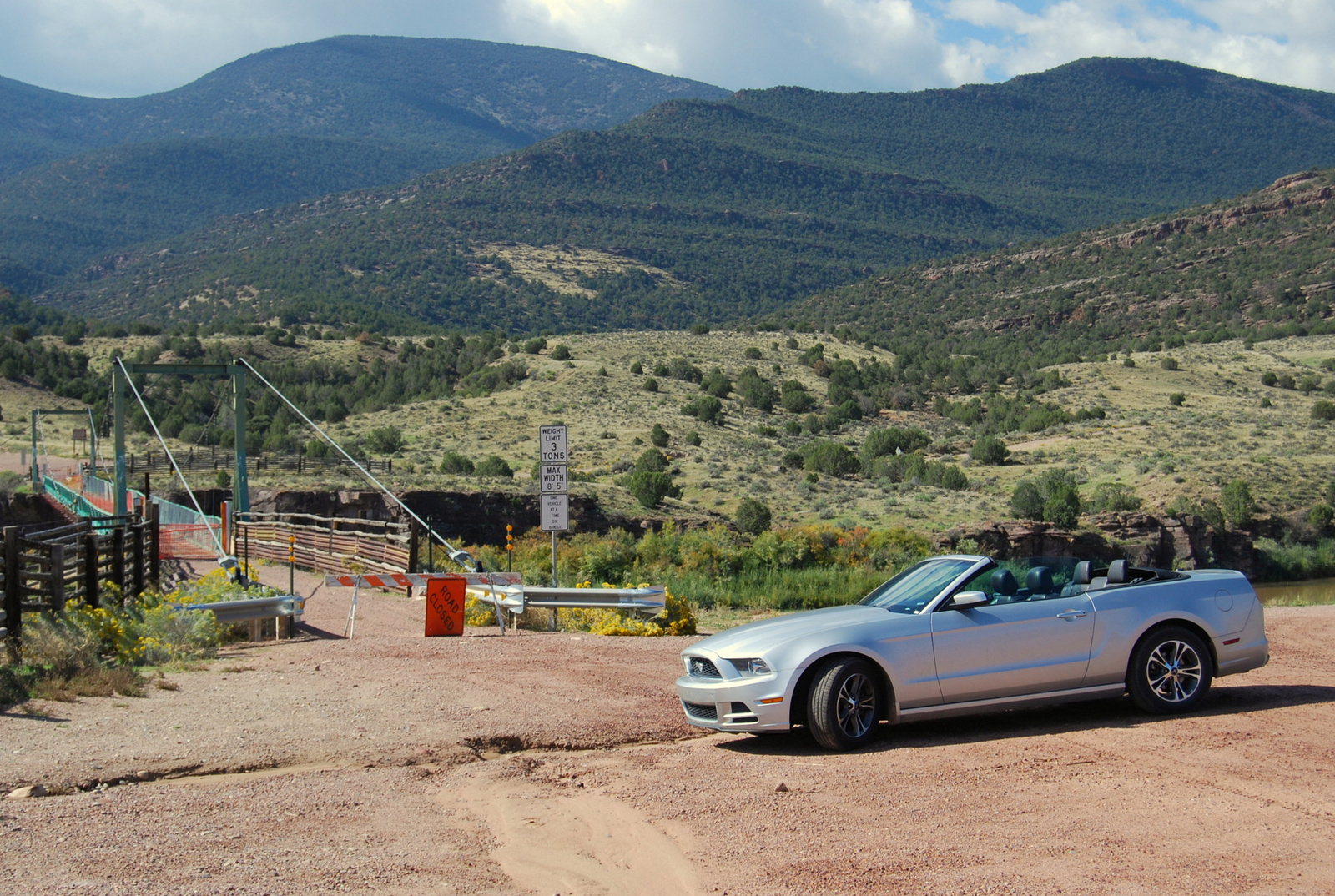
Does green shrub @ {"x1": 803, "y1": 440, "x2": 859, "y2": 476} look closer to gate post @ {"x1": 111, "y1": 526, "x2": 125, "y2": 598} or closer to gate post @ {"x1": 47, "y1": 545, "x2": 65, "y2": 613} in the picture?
gate post @ {"x1": 111, "y1": 526, "x2": 125, "y2": 598}

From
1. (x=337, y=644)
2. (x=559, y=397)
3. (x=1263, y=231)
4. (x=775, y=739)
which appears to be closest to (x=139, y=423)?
(x=559, y=397)

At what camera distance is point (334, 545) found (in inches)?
993

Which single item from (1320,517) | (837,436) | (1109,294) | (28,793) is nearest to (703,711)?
(28,793)

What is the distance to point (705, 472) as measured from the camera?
44.1 meters

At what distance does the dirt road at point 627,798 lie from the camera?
5383 millimetres

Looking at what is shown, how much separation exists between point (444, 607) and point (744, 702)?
6723mm

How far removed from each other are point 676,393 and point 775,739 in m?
52.8

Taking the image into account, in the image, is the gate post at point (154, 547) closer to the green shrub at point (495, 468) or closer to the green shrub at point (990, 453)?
the green shrub at point (495, 468)

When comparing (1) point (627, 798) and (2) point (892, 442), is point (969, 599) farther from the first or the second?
(2) point (892, 442)

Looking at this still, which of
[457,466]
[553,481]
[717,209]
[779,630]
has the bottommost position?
[779,630]

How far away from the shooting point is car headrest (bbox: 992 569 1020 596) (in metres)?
8.33

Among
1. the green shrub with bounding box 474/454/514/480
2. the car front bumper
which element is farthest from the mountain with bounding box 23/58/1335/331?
the car front bumper

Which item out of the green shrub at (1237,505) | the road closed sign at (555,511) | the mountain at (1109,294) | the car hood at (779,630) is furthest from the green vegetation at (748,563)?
the mountain at (1109,294)

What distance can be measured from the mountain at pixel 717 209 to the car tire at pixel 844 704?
85.8 m
